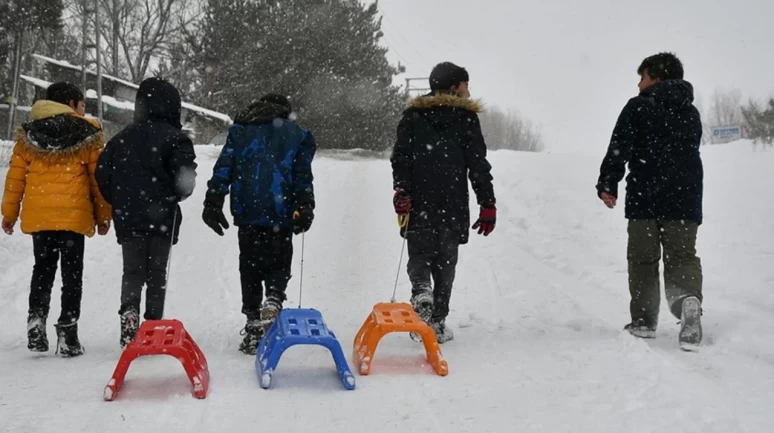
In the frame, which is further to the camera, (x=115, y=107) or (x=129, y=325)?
(x=115, y=107)

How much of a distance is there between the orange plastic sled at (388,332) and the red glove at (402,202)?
3.21ft

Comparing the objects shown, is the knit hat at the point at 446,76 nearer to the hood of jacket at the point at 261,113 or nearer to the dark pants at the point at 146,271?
the hood of jacket at the point at 261,113

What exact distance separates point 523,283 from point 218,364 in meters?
4.06

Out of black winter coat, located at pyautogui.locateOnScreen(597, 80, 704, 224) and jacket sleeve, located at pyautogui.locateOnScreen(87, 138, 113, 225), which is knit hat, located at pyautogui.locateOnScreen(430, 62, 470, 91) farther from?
jacket sleeve, located at pyautogui.locateOnScreen(87, 138, 113, 225)

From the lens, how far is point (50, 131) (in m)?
5.23

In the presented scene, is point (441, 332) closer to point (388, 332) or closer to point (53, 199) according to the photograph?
point (388, 332)

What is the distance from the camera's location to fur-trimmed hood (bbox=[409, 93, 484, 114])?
5.57 meters

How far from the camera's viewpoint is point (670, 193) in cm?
532

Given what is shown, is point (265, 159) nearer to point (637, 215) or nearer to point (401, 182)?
point (401, 182)

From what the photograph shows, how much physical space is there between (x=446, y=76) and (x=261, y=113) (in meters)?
1.53

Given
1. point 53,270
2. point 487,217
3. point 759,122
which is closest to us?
point 53,270

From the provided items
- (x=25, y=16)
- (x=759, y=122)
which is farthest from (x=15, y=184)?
(x=25, y=16)

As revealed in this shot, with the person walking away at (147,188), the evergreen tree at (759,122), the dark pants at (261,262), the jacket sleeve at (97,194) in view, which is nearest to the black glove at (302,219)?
the dark pants at (261,262)

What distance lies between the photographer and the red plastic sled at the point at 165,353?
12.8ft
